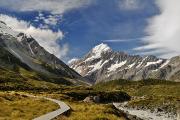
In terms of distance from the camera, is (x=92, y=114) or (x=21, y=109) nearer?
(x=92, y=114)

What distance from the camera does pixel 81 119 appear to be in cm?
4978

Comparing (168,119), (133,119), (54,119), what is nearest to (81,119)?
(54,119)

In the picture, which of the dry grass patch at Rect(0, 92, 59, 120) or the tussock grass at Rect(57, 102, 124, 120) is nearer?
the dry grass patch at Rect(0, 92, 59, 120)

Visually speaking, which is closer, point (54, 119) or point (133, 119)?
point (54, 119)

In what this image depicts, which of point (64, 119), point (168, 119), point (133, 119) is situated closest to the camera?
point (64, 119)

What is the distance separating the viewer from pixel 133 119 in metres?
83.4

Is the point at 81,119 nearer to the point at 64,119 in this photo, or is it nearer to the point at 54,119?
the point at 64,119

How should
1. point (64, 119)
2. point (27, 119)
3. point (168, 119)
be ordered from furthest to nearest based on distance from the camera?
point (168, 119) < point (64, 119) < point (27, 119)

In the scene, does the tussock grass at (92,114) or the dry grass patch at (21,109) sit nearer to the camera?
the dry grass patch at (21,109)

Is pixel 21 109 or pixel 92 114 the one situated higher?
pixel 21 109

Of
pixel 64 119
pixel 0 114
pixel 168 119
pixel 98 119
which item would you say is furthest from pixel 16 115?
pixel 168 119

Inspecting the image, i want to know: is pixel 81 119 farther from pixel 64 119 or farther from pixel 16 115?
pixel 16 115

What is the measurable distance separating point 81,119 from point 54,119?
6.60 m

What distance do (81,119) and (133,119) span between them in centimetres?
3578
